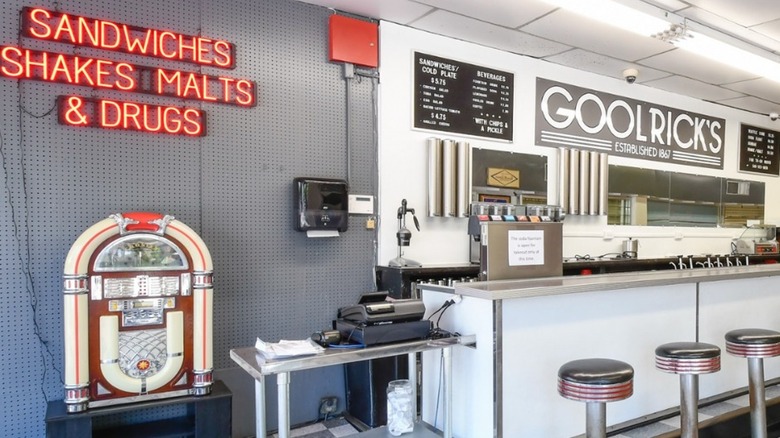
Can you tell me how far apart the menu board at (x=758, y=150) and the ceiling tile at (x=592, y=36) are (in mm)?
3139

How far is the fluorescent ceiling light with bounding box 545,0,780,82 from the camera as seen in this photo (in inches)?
136

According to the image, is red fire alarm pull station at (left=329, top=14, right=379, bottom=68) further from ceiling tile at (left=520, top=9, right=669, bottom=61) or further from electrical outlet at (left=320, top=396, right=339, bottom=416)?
electrical outlet at (left=320, top=396, right=339, bottom=416)

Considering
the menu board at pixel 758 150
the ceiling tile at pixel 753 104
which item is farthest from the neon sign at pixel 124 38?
the menu board at pixel 758 150

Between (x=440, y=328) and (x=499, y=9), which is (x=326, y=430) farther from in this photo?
(x=499, y=9)

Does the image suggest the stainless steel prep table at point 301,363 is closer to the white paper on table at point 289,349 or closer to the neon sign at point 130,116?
the white paper on table at point 289,349

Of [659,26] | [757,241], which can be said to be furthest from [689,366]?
[757,241]

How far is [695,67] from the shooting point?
509 centimetres

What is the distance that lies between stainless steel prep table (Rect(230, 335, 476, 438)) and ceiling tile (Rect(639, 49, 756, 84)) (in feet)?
12.3

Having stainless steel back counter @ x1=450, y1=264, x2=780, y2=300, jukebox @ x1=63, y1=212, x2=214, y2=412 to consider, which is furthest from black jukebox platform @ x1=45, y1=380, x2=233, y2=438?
stainless steel back counter @ x1=450, y1=264, x2=780, y2=300

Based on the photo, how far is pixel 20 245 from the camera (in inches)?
111

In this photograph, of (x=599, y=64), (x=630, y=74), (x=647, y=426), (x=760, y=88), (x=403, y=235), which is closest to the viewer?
(x=647, y=426)

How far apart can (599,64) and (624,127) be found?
2.99ft

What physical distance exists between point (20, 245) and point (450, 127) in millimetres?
3134

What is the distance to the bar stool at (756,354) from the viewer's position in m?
2.89
